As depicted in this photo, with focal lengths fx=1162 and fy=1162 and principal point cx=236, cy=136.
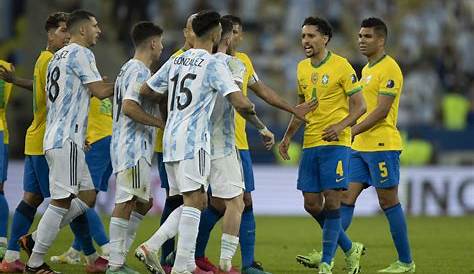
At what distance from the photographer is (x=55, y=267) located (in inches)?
475

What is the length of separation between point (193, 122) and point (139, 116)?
562 millimetres

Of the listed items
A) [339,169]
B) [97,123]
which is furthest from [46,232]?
[339,169]

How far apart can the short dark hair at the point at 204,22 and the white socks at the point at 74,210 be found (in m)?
2.20

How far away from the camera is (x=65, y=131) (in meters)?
10.6

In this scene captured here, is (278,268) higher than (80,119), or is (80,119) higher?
(80,119)

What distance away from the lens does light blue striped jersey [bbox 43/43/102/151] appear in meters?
10.7

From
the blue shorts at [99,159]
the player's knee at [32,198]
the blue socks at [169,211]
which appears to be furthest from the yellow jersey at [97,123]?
the blue socks at [169,211]

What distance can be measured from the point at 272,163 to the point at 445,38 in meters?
5.65

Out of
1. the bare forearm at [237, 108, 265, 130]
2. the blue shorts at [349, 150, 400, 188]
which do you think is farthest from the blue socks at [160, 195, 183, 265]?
the blue shorts at [349, 150, 400, 188]

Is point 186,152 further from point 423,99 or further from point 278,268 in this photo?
point 423,99

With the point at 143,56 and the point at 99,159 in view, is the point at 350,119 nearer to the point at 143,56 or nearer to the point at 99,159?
the point at 143,56

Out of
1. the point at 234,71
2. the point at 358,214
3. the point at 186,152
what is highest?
the point at 234,71

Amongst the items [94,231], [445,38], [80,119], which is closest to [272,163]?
[445,38]

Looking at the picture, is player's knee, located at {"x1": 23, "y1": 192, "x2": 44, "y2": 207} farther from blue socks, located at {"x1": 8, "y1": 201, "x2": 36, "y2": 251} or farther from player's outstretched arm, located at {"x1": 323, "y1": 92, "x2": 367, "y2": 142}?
player's outstretched arm, located at {"x1": 323, "y1": 92, "x2": 367, "y2": 142}
